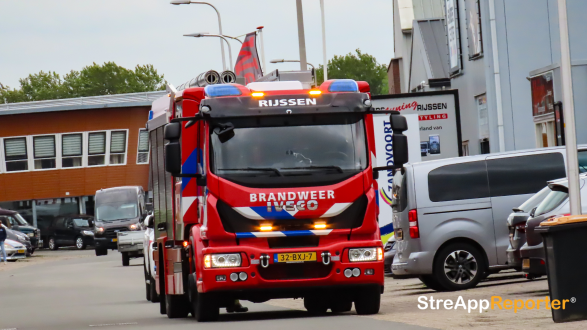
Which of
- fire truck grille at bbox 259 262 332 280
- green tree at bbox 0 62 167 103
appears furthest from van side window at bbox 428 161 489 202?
green tree at bbox 0 62 167 103

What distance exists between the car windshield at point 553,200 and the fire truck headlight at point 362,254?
8.25 feet

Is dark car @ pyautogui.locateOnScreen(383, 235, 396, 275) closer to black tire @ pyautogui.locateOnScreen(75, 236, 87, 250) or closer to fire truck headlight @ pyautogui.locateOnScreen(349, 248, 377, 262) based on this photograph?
fire truck headlight @ pyautogui.locateOnScreen(349, 248, 377, 262)

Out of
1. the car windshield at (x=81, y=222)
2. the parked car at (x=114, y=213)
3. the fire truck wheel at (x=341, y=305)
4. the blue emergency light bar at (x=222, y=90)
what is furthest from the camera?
the car windshield at (x=81, y=222)

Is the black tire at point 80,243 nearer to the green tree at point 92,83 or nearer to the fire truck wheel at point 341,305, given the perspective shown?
the fire truck wheel at point 341,305

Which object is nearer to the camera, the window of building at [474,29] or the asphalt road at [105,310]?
the asphalt road at [105,310]

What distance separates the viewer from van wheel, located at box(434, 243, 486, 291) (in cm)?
1750

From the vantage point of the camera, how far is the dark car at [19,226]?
57.5 meters

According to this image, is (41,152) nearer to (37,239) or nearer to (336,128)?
(37,239)

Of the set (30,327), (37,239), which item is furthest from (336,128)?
(37,239)

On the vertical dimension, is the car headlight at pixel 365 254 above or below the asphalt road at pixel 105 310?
above

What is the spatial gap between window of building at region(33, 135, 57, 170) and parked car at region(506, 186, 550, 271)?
57503mm

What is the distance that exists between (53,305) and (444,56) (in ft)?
100

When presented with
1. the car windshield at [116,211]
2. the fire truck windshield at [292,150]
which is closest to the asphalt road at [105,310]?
the fire truck windshield at [292,150]

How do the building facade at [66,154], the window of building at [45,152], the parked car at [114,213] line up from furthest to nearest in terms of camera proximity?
the window of building at [45,152] < the building facade at [66,154] < the parked car at [114,213]
